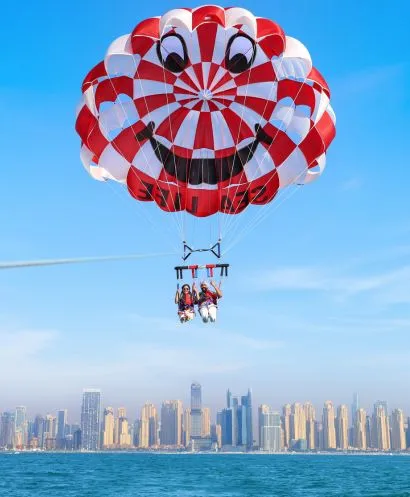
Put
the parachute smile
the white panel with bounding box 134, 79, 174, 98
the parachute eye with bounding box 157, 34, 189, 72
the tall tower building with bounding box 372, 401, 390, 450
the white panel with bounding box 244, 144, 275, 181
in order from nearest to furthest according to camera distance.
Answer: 1. the parachute eye with bounding box 157, 34, 189, 72
2. the white panel with bounding box 134, 79, 174, 98
3. the parachute smile
4. the white panel with bounding box 244, 144, 275, 181
5. the tall tower building with bounding box 372, 401, 390, 450

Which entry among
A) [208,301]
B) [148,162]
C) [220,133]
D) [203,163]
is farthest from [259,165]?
[208,301]

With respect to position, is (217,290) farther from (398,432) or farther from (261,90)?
(398,432)

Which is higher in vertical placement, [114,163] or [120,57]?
[120,57]

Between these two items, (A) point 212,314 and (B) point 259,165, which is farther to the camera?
(B) point 259,165

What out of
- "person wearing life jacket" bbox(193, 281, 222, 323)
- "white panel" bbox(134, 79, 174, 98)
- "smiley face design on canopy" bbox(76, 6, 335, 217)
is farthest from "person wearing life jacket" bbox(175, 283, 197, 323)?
"white panel" bbox(134, 79, 174, 98)

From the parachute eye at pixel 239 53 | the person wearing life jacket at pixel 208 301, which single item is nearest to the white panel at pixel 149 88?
the parachute eye at pixel 239 53

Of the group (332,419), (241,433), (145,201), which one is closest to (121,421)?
(241,433)

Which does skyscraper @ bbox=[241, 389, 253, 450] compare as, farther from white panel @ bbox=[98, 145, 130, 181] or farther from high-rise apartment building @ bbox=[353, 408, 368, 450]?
white panel @ bbox=[98, 145, 130, 181]

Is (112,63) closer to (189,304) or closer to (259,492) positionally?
(189,304)
